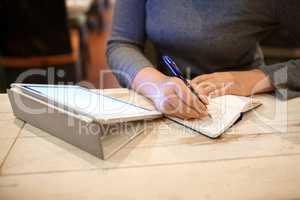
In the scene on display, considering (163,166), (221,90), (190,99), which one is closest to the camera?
(163,166)

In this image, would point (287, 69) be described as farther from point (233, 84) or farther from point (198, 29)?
point (198, 29)

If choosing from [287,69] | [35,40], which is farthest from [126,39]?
[35,40]

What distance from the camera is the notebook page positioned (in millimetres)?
578

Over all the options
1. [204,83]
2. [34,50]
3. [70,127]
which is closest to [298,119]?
[204,83]

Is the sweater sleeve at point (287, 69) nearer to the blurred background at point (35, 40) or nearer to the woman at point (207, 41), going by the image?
the woman at point (207, 41)

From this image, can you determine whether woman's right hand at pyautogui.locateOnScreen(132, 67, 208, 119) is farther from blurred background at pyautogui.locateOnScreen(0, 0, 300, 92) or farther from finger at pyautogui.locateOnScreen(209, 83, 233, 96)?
blurred background at pyautogui.locateOnScreen(0, 0, 300, 92)

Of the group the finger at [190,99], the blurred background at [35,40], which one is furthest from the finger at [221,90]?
the blurred background at [35,40]

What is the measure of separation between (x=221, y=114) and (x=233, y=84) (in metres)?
0.15

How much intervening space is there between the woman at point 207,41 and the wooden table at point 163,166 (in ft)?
0.52

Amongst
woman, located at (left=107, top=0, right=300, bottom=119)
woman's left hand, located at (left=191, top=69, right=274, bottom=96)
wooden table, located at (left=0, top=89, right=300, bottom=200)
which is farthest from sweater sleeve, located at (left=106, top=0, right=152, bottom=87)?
wooden table, located at (left=0, top=89, right=300, bottom=200)

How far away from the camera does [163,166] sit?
48 cm

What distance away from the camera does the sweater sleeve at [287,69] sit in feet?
2.41

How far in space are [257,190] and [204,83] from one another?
0.35 m

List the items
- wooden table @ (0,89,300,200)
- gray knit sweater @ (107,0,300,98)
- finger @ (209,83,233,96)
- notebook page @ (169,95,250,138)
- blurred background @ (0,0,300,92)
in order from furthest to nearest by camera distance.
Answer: blurred background @ (0,0,300,92), gray knit sweater @ (107,0,300,98), finger @ (209,83,233,96), notebook page @ (169,95,250,138), wooden table @ (0,89,300,200)
